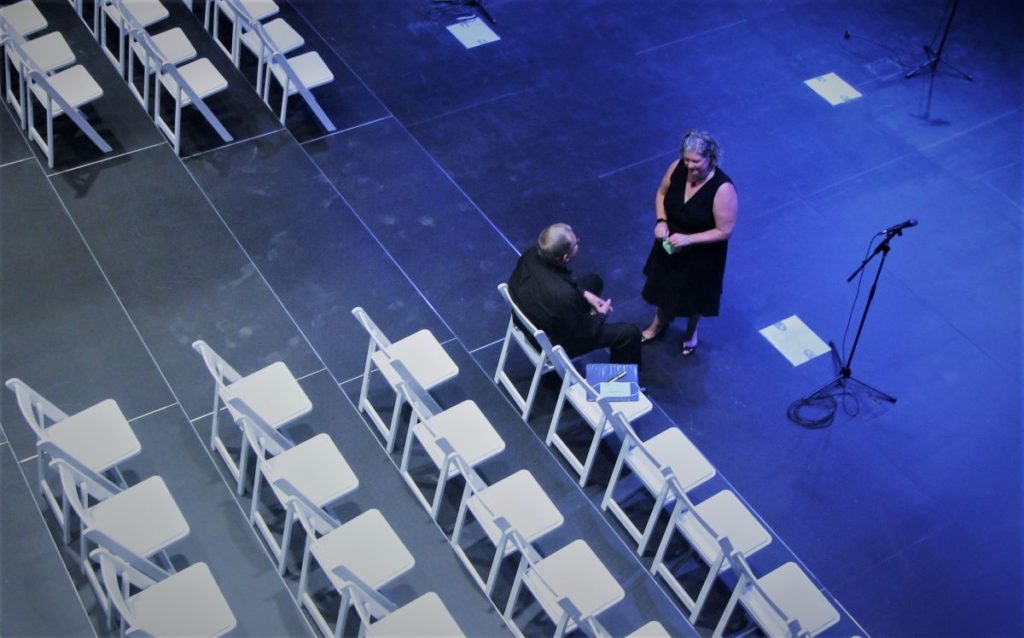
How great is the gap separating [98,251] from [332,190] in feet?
5.31

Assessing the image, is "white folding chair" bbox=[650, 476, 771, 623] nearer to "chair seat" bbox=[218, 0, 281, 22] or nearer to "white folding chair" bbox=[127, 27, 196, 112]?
"white folding chair" bbox=[127, 27, 196, 112]

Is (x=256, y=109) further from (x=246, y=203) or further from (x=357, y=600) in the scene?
(x=357, y=600)

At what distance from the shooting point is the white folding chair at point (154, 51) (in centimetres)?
757

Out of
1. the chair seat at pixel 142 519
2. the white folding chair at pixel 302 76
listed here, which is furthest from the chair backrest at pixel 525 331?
the white folding chair at pixel 302 76

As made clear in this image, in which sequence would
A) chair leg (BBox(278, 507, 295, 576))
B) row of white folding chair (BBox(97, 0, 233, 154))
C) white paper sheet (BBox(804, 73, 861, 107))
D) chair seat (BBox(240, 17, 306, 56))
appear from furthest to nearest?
1. white paper sheet (BBox(804, 73, 861, 107))
2. chair seat (BBox(240, 17, 306, 56))
3. row of white folding chair (BBox(97, 0, 233, 154))
4. chair leg (BBox(278, 507, 295, 576))

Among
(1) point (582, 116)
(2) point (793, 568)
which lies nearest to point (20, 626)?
(2) point (793, 568)

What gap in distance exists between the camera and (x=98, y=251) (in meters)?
6.96

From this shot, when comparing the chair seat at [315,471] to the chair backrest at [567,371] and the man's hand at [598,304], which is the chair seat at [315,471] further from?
the man's hand at [598,304]

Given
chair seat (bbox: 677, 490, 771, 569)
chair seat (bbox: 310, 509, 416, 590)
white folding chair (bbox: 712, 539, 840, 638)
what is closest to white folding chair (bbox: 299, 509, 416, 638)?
chair seat (bbox: 310, 509, 416, 590)

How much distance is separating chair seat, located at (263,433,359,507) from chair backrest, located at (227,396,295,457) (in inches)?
5.9

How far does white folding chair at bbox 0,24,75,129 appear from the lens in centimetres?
749

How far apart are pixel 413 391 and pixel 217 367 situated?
1067 mm

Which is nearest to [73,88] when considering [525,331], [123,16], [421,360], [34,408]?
[123,16]

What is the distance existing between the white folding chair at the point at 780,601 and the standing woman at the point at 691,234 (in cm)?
172
